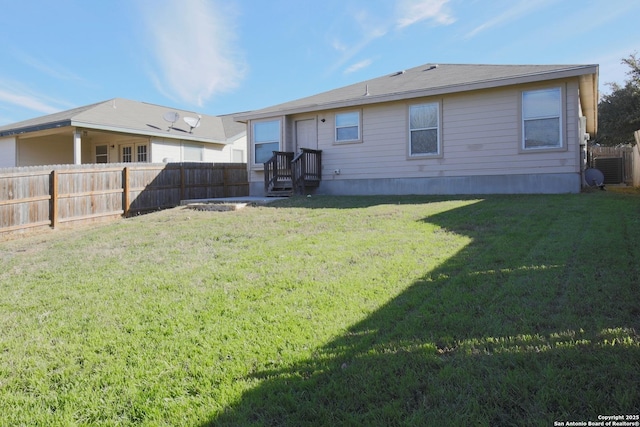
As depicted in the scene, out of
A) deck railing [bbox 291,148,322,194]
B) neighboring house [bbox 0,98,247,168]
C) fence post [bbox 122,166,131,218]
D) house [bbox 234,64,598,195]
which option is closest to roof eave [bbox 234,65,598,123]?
house [bbox 234,64,598,195]

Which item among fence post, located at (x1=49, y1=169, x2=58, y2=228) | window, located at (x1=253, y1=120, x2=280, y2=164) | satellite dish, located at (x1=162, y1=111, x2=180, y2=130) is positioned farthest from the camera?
satellite dish, located at (x1=162, y1=111, x2=180, y2=130)

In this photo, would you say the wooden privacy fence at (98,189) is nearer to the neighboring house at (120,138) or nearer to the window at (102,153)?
the neighboring house at (120,138)

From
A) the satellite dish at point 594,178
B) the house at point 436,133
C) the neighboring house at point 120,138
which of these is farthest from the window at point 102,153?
the satellite dish at point 594,178

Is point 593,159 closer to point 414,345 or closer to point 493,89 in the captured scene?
point 493,89

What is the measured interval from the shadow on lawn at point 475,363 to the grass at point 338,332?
11 millimetres

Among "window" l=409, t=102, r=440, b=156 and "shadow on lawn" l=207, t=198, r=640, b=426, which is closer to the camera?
"shadow on lawn" l=207, t=198, r=640, b=426

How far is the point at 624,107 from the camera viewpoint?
2112cm

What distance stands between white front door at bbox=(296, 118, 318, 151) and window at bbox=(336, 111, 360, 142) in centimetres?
87

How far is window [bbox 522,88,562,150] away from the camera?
9.52 m

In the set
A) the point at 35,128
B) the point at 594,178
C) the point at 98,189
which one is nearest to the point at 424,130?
the point at 594,178

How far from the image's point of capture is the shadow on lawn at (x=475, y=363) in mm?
1807

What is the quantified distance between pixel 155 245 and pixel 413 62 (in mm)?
12209

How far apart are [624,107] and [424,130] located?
16612 mm

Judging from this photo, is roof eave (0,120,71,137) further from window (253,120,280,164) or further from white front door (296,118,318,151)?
white front door (296,118,318,151)
